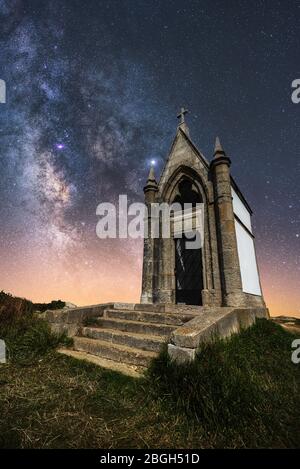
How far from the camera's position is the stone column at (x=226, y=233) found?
6957 mm

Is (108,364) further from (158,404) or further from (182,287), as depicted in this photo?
(182,287)

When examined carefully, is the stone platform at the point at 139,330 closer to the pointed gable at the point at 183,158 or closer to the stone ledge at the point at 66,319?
the stone ledge at the point at 66,319

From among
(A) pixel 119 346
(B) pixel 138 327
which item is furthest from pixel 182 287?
(A) pixel 119 346

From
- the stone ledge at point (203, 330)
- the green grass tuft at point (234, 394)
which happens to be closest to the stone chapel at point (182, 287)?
the stone ledge at point (203, 330)

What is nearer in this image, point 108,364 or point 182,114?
point 108,364

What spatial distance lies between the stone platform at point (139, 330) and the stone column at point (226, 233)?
91cm

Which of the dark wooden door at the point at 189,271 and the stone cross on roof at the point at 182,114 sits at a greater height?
the stone cross on roof at the point at 182,114

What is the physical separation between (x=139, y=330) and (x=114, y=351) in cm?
94

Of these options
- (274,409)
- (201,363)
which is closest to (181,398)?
(201,363)

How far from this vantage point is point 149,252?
9.39m

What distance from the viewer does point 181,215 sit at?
31.2 ft

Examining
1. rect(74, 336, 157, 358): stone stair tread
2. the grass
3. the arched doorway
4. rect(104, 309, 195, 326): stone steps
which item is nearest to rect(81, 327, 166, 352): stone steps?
rect(74, 336, 157, 358): stone stair tread
